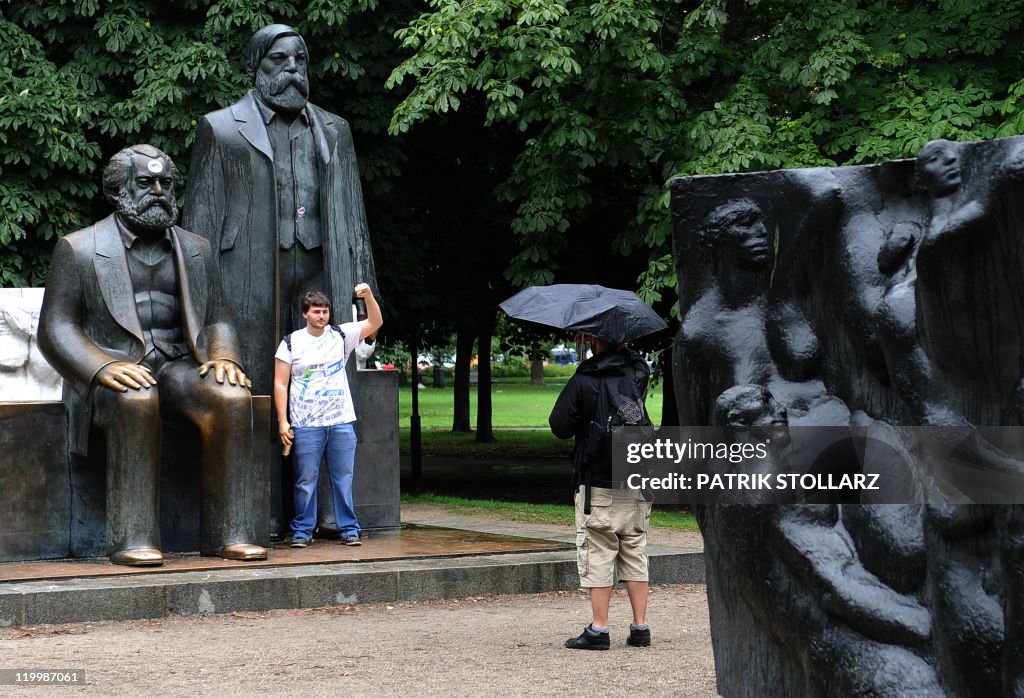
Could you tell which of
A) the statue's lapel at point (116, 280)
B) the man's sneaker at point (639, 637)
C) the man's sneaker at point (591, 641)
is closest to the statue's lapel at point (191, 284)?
the statue's lapel at point (116, 280)

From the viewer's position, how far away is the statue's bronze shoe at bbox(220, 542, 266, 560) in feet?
28.6

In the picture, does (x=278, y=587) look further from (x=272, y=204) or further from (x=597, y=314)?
(x=272, y=204)

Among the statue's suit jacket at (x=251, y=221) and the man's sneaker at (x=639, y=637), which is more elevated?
the statue's suit jacket at (x=251, y=221)

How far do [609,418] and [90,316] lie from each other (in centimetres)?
360

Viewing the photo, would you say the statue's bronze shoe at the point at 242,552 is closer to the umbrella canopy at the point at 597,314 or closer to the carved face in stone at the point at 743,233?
the umbrella canopy at the point at 597,314

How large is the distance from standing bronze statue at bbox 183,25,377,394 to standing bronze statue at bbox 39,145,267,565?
2.39 ft

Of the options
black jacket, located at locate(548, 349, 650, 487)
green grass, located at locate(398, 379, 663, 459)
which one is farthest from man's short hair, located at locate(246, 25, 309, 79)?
green grass, located at locate(398, 379, 663, 459)

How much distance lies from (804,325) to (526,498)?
12.6 m

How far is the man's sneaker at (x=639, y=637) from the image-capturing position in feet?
24.0

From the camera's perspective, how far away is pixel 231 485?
29.0 ft

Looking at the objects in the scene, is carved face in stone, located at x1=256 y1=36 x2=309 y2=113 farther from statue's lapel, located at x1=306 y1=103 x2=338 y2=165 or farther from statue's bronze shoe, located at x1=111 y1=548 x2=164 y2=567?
statue's bronze shoe, located at x1=111 y1=548 x2=164 y2=567

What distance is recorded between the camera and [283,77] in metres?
10.0

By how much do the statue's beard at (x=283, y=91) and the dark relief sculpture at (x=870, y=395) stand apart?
5.73 meters

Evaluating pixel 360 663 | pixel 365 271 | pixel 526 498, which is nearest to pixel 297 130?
pixel 365 271
